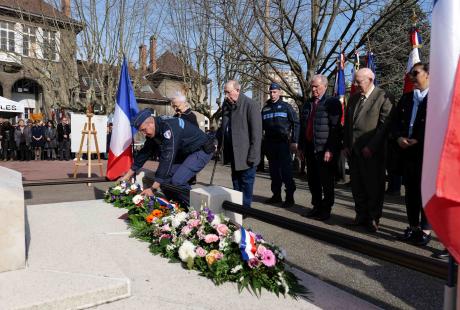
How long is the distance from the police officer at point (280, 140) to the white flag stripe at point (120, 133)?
7.43 ft

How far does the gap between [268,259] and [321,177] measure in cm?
285

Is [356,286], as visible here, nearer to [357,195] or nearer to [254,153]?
[357,195]

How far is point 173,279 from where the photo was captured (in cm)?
291

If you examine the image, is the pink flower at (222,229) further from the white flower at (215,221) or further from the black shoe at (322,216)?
the black shoe at (322,216)

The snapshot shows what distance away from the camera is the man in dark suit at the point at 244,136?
17.3 feet

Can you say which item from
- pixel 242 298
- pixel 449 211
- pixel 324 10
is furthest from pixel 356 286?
pixel 324 10

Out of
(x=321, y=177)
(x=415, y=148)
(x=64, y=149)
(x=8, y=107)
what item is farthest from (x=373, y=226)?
(x=8, y=107)

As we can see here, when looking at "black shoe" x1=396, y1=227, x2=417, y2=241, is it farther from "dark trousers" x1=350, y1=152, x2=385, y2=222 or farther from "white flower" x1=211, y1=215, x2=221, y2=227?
"white flower" x1=211, y1=215, x2=221, y2=227

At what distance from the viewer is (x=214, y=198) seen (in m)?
3.86

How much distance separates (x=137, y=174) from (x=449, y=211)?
4.99 meters

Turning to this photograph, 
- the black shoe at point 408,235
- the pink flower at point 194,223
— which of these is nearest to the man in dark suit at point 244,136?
the black shoe at point 408,235

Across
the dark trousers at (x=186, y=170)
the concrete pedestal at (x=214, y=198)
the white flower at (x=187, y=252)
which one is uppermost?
the dark trousers at (x=186, y=170)

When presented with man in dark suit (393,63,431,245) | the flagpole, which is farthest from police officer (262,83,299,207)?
the flagpole

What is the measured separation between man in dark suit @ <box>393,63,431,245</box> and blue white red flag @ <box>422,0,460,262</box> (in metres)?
2.71
